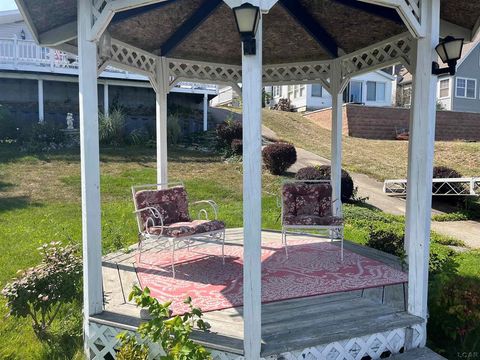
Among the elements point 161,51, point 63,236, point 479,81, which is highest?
point 479,81

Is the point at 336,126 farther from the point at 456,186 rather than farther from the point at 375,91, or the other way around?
the point at 375,91

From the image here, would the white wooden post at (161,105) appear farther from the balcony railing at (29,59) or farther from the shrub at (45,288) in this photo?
the balcony railing at (29,59)

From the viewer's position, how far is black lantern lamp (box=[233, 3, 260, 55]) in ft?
9.28

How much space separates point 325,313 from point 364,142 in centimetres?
1799

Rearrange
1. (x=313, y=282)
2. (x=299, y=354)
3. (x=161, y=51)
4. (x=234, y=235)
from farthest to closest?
(x=234, y=235), (x=161, y=51), (x=313, y=282), (x=299, y=354)

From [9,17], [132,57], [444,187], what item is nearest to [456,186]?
[444,187]

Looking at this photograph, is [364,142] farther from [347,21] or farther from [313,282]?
[313,282]

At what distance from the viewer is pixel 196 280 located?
473 cm

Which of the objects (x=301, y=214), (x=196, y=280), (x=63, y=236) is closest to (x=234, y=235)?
(x=301, y=214)

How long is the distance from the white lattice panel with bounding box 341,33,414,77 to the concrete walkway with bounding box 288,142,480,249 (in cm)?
474

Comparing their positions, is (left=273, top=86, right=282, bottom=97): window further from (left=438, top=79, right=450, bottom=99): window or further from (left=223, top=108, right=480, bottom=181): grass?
(left=438, top=79, right=450, bottom=99): window

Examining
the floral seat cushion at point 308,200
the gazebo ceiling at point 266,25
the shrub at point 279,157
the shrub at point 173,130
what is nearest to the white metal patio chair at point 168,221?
the floral seat cushion at point 308,200

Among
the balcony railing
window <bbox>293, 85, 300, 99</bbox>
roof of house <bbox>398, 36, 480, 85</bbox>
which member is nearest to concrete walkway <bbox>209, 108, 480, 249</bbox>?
the balcony railing

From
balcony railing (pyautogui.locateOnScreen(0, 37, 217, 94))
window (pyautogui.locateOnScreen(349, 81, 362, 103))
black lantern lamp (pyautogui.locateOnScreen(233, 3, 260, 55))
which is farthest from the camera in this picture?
window (pyautogui.locateOnScreen(349, 81, 362, 103))
